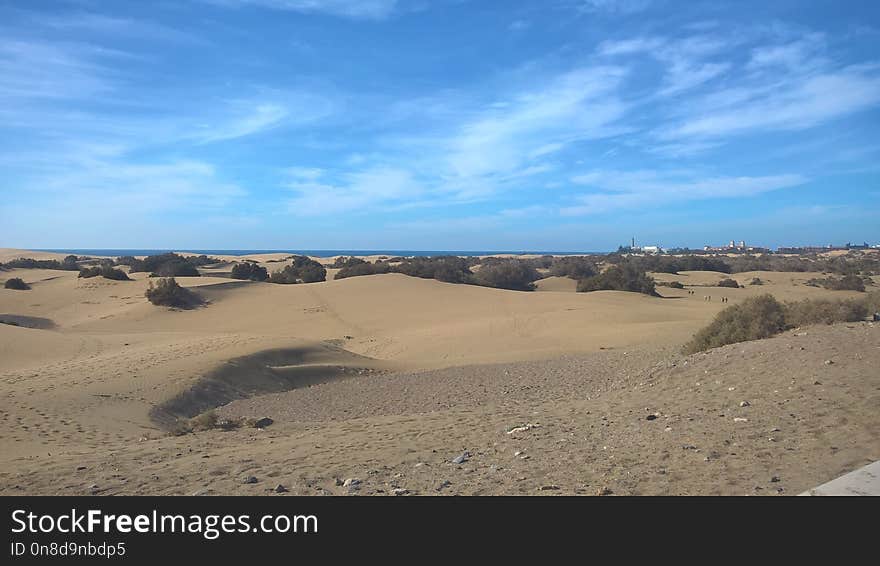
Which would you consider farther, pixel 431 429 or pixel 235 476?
pixel 431 429

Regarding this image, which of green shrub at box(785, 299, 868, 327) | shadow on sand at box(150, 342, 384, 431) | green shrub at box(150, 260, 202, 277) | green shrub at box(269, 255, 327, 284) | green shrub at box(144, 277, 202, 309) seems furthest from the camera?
green shrub at box(150, 260, 202, 277)

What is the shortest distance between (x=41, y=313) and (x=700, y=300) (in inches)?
1420

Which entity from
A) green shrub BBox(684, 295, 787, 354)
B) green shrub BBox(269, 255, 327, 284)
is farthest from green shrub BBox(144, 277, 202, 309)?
green shrub BBox(684, 295, 787, 354)

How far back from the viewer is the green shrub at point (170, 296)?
32375 millimetres

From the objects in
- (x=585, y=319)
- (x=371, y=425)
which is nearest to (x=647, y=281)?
(x=585, y=319)

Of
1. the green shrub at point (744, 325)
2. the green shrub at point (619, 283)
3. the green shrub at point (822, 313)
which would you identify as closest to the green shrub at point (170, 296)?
the green shrub at point (619, 283)

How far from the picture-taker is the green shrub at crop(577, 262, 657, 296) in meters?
38.6

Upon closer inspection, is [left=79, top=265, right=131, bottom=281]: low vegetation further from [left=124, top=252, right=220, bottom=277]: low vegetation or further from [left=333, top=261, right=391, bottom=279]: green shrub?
[left=333, top=261, right=391, bottom=279]: green shrub

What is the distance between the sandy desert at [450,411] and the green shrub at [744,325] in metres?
0.90

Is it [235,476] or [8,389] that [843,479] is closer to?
[235,476]

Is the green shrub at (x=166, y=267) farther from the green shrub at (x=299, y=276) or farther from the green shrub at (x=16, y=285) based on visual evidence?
the green shrub at (x=16, y=285)

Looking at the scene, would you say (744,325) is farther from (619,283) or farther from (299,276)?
(299,276)

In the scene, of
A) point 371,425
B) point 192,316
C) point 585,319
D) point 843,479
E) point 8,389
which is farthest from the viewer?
point 192,316

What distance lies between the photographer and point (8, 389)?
12945 mm
